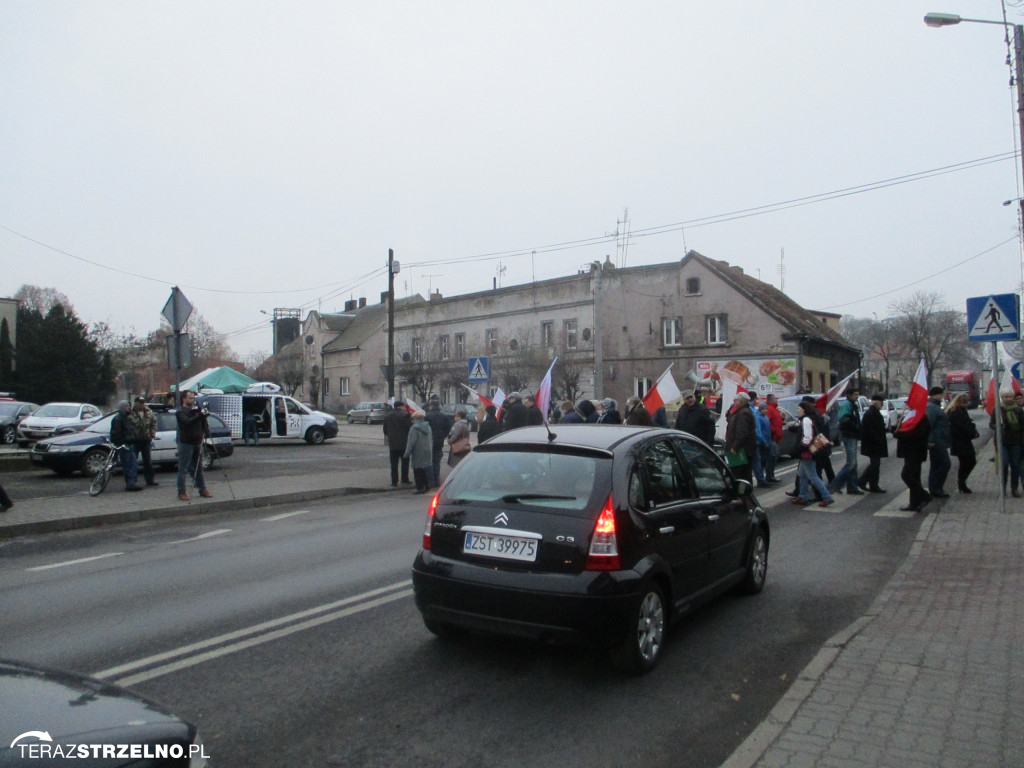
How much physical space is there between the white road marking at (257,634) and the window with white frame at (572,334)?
37966 millimetres

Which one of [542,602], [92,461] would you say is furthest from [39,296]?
[542,602]

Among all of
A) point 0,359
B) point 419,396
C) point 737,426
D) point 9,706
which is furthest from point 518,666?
point 0,359

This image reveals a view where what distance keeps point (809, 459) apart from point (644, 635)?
823 cm

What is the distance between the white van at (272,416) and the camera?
27828mm

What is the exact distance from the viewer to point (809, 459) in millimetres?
12141

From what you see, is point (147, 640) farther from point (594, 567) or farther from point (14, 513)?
point (14, 513)

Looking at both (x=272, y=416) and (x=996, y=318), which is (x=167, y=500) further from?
(x=272, y=416)

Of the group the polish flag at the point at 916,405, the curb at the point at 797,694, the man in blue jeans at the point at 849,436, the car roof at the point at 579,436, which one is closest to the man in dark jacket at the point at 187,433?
the car roof at the point at 579,436

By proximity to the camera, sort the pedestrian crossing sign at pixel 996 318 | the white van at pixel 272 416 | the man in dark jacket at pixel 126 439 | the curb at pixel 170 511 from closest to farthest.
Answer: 1. the pedestrian crossing sign at pixel 996 318
2. the curb at pixel 170 511
3. the man in dark jacket at pixel 126 439
4. the white van at pixel 272 416

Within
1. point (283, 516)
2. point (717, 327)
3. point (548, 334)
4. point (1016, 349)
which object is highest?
point (548, 334)

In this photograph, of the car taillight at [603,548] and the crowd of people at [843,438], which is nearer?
the car taillight at [603,548]

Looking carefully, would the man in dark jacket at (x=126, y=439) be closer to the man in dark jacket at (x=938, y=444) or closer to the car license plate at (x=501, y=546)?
the car license plate at (x=501, y=546)

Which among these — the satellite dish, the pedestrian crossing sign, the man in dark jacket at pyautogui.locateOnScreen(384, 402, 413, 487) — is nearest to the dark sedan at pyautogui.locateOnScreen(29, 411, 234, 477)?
the man in dark jacket at pyautogui.locateOnScreen(384, 402, 413, 487)

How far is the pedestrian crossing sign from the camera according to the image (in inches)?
390
